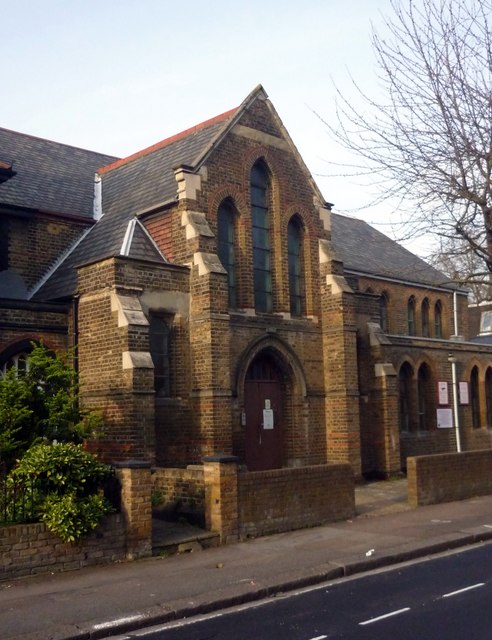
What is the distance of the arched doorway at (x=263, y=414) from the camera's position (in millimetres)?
18000

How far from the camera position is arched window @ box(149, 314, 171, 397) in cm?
1645

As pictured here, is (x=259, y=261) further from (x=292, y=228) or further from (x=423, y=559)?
(x=423, y=559)

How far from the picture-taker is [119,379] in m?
15.2

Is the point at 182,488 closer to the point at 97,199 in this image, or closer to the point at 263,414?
the point at 263,414

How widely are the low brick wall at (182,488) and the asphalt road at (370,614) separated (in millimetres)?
3410

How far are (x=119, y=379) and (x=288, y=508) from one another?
4349 millimetres

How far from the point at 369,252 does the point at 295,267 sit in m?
12.4

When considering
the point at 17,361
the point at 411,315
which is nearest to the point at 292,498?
the point at 17,361

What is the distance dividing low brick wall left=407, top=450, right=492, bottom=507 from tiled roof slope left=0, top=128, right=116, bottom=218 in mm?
11161

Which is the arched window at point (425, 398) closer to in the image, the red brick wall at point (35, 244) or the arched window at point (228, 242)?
the arched window at point (228, 242)

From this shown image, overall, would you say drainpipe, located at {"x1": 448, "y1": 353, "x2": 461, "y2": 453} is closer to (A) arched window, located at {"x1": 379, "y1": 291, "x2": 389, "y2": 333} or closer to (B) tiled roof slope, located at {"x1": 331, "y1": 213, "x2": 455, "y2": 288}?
(B) tiled roof slope, located at {"x1": 331, "y1": 213, "x2": 455, "y2": 288}

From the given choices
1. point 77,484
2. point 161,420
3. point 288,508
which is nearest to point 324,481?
point 288,508

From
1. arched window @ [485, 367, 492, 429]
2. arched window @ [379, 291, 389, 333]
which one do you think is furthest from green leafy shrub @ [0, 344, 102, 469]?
arched window @ [379, 291, 389, 333]

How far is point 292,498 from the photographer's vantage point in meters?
13.3
